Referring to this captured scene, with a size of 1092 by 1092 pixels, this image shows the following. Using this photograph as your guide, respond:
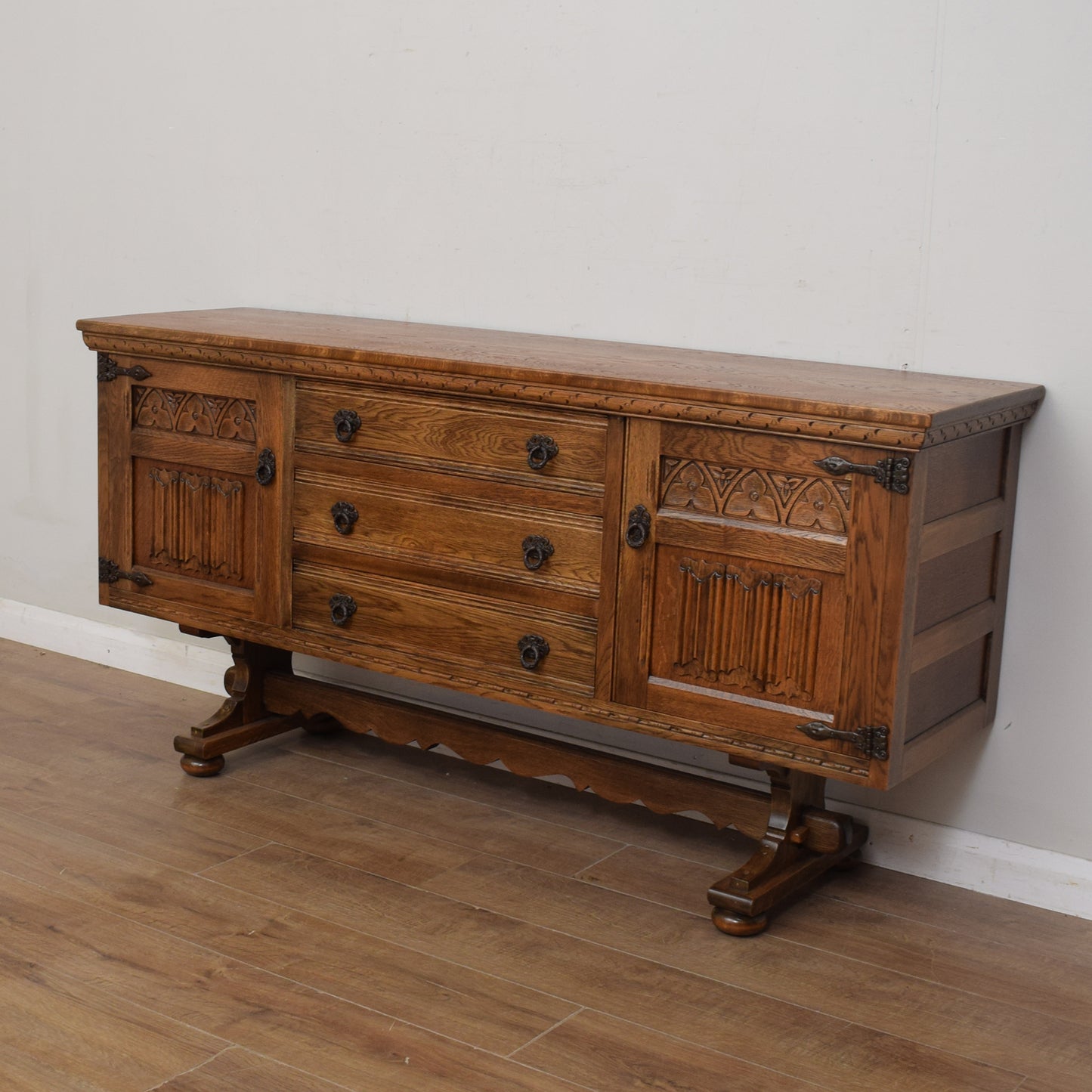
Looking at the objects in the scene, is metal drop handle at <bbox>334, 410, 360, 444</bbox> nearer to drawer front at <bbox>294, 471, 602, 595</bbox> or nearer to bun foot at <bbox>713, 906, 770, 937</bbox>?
drawer front at <bbox>294, 471, 602, 595</bbox>

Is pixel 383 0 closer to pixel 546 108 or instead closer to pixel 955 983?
pixel 546 108

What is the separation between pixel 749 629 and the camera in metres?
2.40

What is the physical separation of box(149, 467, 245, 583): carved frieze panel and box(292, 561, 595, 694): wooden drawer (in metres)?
0.18

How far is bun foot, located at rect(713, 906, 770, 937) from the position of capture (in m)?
2.53

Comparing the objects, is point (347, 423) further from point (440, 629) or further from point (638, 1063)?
point (638, 1063)

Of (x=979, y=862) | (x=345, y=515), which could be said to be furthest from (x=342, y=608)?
(x=979, y=862)

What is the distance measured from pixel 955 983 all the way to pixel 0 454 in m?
2.96

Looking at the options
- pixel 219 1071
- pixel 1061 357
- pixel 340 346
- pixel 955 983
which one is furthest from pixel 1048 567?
pixel 219 1071

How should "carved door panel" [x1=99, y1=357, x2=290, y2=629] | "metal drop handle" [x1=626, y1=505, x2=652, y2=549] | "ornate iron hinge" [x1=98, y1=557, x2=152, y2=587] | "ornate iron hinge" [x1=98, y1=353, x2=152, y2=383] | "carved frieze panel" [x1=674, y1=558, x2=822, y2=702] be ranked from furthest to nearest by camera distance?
"ornate iron hinge" [x1=98, y1=557, x2=152, y2=587], "ornate iron hinge" [x1=98, y1=353, x2=152, y2=383], "carved door panel" [x1=99, y1=357, x2=290, y2=629], "metal drop handle" [x1=626, y1=505, x2=652, y2=549], "carved frieze panel" [x1=674, y1=558, x2=822, y2=702]

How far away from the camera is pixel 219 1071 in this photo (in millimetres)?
2055

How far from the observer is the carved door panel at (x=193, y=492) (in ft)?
9.56

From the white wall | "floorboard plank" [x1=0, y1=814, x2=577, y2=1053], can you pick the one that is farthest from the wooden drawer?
the white wall

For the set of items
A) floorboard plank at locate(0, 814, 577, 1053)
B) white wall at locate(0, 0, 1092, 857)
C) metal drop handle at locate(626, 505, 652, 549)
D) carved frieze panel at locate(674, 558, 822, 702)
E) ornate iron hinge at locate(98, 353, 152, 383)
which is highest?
white wall at locate(0, 0, 1092, 857)

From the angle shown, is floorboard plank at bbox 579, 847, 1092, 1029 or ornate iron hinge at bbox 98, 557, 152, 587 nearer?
floorboard plank at bbox 579, 847, 1092, 1029
